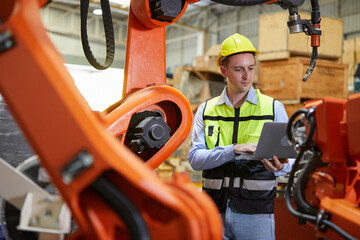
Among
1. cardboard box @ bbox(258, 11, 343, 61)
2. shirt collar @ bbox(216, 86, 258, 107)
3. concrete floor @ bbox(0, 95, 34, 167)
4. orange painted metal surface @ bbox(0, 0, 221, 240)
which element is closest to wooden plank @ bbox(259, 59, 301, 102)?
cardboard box @ bbox(258, 11, 343, 61)

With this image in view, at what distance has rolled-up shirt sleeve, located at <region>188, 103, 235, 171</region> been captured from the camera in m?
2.62

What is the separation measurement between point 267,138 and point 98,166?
1.51 meters

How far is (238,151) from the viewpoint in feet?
8.46

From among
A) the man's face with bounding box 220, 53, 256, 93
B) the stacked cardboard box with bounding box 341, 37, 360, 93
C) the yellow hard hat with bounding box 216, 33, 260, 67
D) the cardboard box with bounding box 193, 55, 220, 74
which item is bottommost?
the man's face with bounding box 220, 53, 256, 93

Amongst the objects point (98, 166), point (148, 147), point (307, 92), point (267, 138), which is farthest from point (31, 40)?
point (307, 92)

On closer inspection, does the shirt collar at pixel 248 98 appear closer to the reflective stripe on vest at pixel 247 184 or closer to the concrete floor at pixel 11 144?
the reflective stripe on vest at pixel 247 184

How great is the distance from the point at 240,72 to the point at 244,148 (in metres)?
0.60

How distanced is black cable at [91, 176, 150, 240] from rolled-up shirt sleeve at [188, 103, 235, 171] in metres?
1.54

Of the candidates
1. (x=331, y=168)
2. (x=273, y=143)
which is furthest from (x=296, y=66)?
(x=331, y=168)

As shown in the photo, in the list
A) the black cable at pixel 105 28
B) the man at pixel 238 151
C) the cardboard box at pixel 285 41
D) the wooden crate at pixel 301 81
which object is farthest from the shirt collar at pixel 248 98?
the wooden crate at pixel 301 81

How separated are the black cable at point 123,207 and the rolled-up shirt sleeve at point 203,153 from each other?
154 centimetres

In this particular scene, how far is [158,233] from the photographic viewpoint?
44.7 inches

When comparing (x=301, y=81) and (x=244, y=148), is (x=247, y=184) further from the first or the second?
(x=301, y=81)

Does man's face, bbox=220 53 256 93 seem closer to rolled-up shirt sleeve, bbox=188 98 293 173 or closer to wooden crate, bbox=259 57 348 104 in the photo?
rolled-up shirt sleeve, bbox=188 98 293 173
